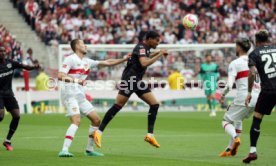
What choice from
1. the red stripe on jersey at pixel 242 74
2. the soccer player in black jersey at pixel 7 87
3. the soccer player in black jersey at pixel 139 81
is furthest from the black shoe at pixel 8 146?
the red stripe on jersey at pixel 242 74

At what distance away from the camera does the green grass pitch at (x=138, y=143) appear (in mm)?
15645

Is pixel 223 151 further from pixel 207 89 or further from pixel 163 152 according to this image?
pixel 207 89

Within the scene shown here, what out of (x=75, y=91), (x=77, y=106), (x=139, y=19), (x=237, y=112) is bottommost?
(x=237, y=112)

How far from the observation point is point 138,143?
19984 millimetres


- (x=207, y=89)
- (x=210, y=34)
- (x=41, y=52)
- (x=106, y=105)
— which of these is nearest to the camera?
(x=207, y=89)

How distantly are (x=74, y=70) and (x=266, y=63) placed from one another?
395 cm

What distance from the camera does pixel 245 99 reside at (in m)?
16.6

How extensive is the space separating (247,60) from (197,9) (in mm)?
27799

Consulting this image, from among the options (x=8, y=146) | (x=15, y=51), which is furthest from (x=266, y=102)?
(x=15, y=51)

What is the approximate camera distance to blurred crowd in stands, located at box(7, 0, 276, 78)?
135 ft

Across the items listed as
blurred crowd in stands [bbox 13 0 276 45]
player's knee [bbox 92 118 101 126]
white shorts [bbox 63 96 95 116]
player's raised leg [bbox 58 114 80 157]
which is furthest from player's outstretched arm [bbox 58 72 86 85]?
blurred crowd in stands [bbox 13 0 276 45]

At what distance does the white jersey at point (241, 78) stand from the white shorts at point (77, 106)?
9.81ft

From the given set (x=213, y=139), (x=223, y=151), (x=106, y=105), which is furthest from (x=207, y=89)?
(x=223, y=151)

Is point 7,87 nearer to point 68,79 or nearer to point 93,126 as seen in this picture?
point 93,126
